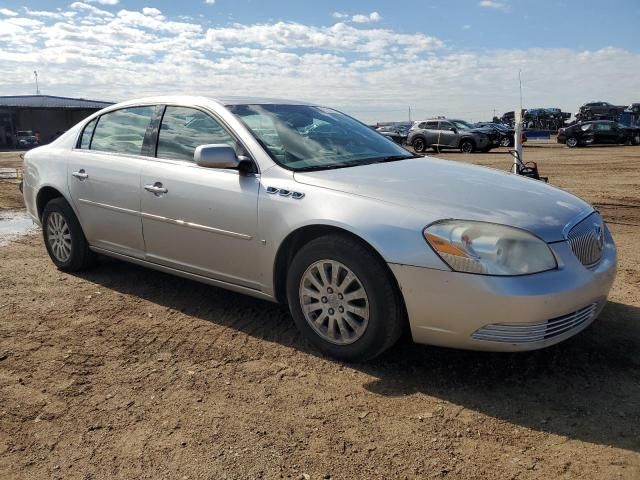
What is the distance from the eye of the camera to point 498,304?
285 centimetres

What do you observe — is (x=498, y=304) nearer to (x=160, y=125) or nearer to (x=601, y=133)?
(x=160, y=125)

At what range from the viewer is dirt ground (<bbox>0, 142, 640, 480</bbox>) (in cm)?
248

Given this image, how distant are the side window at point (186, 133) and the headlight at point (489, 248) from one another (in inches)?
65.3

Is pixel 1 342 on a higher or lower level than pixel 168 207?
lower

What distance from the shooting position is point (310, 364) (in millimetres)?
3439

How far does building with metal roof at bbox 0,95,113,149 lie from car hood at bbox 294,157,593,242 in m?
46.4

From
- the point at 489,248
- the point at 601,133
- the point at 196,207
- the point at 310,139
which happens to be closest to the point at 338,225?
the point at 489,248

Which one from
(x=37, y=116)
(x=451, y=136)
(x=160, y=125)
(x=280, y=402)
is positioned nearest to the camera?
(x=280, y=402)

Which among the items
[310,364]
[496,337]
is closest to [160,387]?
[310,364]

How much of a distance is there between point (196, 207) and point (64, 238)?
6.46 feet

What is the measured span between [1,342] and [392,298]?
2624mm

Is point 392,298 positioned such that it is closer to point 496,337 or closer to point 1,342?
point 496,337

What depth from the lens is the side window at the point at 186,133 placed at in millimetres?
4039

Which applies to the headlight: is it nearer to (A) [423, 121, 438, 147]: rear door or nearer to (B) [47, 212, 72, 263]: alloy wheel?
(B) [47, 212, 72, 263]: alloy wheel
